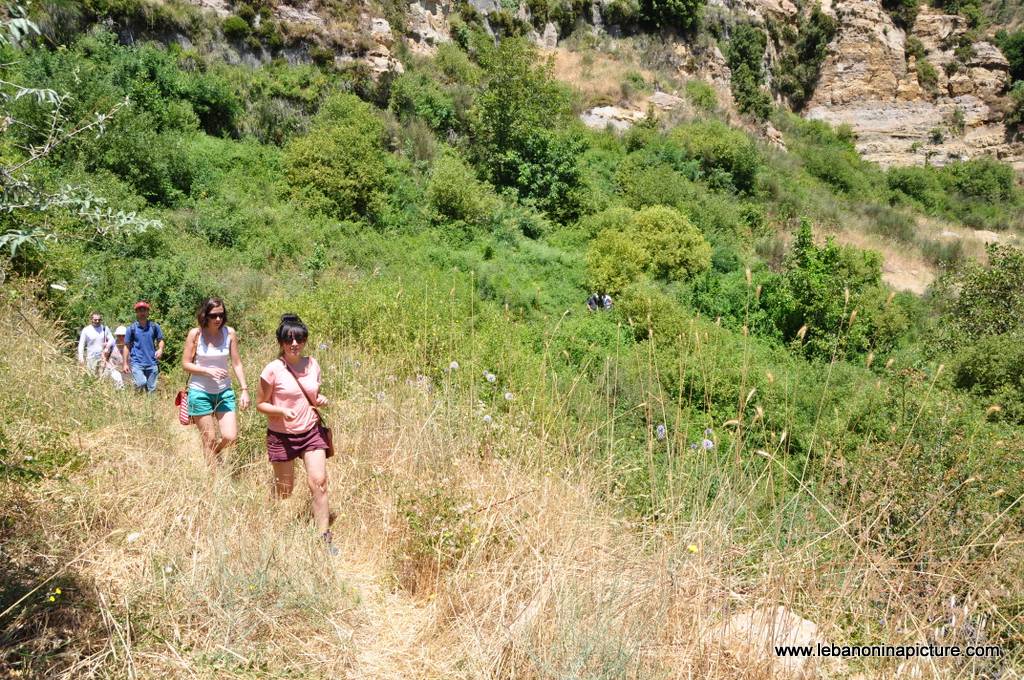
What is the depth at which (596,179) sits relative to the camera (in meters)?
17.8

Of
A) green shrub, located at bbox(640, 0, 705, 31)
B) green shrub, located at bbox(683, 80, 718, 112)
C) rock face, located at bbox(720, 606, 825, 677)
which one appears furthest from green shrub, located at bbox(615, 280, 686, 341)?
green shrub, located at bbox(640, 0, 705, 31)

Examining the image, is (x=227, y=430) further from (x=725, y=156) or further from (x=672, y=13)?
(x=672, y=13)

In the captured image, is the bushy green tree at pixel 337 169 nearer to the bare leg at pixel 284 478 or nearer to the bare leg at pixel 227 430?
the bare leg at pixel 227 430

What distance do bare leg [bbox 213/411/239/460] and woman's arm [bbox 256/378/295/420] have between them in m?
0.67

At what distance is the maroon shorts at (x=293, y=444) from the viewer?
138 inches

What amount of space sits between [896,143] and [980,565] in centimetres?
3536

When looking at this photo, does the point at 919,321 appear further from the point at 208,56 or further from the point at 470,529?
the point at 208,56

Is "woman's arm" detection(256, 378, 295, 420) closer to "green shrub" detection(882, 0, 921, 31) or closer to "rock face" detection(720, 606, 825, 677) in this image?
"rock face" detection(720, 606, 825, 677)

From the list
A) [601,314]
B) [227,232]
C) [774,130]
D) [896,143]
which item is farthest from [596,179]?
[896,143]

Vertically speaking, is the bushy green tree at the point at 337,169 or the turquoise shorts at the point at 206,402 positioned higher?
the turquoise shorts at the point at 206,402

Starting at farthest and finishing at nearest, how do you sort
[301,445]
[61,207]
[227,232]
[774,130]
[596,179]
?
1. [774,130]
2. [596,179]
3. [227,232]
4. [301,445]
5. [61,207]

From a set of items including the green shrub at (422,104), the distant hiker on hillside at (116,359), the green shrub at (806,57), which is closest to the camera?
the distant hiker on hillside at (116,359)

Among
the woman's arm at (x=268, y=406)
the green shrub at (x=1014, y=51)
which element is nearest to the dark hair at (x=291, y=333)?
the woman's arm at (x=268, y=406)

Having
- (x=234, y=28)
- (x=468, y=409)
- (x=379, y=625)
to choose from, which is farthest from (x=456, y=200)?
(x=379, y=625)
